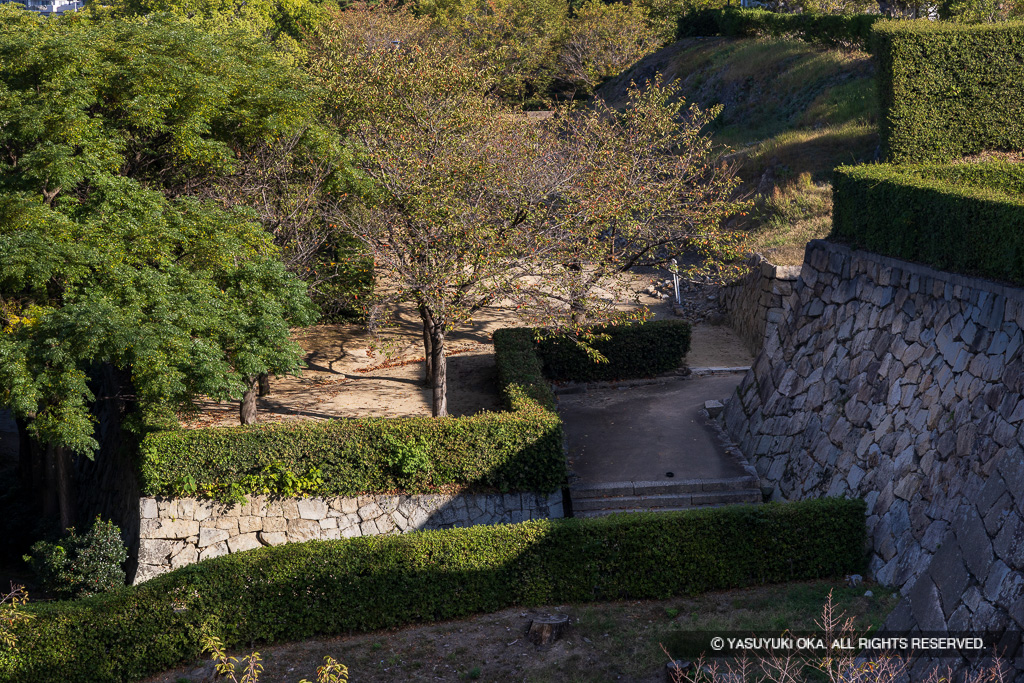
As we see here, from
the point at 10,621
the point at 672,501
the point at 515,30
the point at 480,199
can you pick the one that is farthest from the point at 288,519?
the point at 515,30

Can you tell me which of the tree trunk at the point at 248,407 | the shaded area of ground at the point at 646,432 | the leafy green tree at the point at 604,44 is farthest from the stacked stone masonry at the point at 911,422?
the leafy green tree at the point at 604,44

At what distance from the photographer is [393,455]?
45.4 feet

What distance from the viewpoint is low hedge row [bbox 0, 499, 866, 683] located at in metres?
11.0

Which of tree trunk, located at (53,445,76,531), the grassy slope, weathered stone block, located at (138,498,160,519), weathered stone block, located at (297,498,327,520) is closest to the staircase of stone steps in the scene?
weathered stone block, located at (297,498,327,520)

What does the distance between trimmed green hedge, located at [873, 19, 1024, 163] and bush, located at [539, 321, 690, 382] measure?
6.34 m

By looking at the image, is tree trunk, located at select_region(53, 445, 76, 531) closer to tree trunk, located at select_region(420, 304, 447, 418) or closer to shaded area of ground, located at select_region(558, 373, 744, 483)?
tree trunk, located at select_region(420, 304, 447, 418)

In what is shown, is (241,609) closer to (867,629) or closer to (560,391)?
(867,629)

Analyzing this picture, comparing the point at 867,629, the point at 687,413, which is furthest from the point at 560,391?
the point at 867,629

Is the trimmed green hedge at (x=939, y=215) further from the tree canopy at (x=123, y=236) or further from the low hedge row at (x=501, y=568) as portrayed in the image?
the tree canopy at (x=123, y=236)

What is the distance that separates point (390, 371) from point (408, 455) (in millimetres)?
6861

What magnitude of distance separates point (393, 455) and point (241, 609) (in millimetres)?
3656

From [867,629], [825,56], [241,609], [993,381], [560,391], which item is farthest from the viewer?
[825,56]

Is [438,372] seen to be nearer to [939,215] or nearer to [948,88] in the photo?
[939,215]

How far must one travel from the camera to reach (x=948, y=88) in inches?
596
